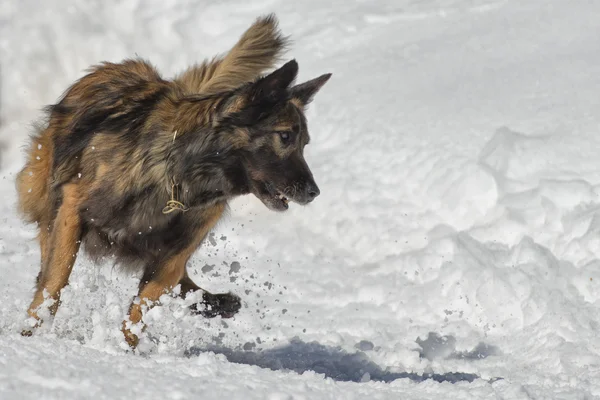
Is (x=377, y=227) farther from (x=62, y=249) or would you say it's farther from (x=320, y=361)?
(x=62, y=249)

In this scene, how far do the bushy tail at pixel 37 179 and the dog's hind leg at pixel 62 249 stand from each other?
57 centimetres

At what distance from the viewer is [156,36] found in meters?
9.47

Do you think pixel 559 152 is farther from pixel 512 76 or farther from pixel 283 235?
pixel 283 235

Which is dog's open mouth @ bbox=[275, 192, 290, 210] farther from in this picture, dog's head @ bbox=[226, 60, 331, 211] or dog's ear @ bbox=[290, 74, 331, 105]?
dog's ear @ bbox=[290, 74, 331, 105]

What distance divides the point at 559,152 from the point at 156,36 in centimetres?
446

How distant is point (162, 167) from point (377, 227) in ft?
8.83

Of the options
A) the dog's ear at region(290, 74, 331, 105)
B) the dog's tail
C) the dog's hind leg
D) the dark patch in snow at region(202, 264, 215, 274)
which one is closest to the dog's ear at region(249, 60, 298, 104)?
the dog's ear at region(290, 74, 331, 105)

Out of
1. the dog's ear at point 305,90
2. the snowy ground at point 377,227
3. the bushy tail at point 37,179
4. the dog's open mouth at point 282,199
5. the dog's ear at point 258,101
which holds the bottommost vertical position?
the snowy ground at point 377,227

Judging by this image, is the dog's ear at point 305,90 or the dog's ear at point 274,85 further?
the dog's ear at point 305,90

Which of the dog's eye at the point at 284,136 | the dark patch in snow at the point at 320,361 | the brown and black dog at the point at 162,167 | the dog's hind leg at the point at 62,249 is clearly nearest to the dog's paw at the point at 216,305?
the dark patch in snow at the point at 320,361

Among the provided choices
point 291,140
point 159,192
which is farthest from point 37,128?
point 291,140

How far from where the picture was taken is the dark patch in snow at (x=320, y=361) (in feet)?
17.3

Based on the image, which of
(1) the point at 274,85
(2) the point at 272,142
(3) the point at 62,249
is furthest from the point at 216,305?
(1) the point at 274,85

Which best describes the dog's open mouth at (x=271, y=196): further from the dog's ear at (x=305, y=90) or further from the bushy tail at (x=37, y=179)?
the bushy tail at (x=37, y=179)
